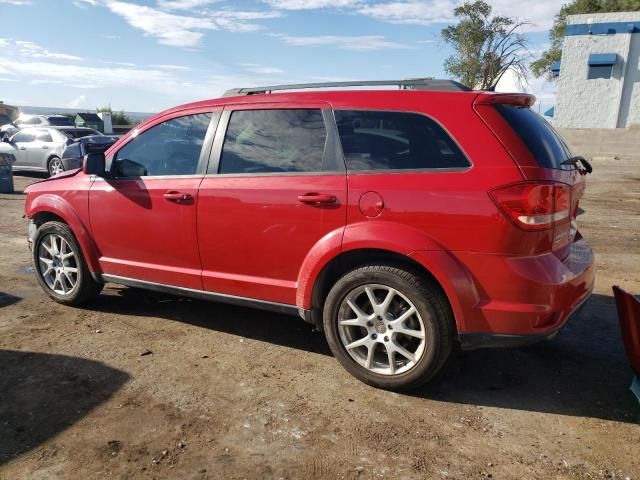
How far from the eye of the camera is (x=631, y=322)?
315 centimetres

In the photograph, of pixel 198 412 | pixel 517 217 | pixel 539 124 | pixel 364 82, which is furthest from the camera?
pixel 364 82

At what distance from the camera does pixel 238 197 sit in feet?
12.0

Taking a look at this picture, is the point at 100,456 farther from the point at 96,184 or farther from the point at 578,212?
the point at 578,212

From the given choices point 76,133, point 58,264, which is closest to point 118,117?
point 76,133

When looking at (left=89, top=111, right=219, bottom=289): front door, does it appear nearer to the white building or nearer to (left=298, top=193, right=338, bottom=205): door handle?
(left=298, top=193, right=338, bottom=205): door handle

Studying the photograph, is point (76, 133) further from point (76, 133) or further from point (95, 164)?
point (95, 164)

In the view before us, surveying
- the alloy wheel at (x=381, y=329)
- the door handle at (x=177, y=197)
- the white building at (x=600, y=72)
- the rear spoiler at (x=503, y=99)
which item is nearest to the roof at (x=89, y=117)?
the white building at (x=600, y=72)

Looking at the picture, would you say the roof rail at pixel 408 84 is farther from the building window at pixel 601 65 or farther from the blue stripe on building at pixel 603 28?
the blue stripe on building at pixel 603 28

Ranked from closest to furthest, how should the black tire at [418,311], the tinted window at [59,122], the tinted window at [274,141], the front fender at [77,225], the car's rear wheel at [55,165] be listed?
the black tire at [418,311] < the tinted window at [274,141] < the front fender at [77,225] < the car's rear wheel at [55,165] < the tinted window at [59,122]

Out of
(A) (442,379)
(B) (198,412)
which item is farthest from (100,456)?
(A) (442,379)

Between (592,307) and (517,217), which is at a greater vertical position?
(517,217)

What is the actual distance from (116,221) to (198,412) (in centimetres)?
197

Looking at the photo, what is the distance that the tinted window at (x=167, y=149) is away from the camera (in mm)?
3996

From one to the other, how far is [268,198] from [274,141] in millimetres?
438
